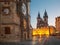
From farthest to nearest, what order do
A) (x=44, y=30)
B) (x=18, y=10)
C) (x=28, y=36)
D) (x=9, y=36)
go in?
(x=44, y=30)
(x=28, y=36)
(x=18, y=10)
(x=9, y=36)

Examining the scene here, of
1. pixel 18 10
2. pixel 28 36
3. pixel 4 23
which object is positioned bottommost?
pixel 28 36

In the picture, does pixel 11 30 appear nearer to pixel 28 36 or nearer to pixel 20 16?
pixel 20 16

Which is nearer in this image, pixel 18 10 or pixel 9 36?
pixel 9 36

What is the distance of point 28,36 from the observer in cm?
4744

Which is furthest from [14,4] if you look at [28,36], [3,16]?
[28,36]

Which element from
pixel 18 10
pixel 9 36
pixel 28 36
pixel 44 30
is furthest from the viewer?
pixel 44 30

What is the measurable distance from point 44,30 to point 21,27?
73.4 m

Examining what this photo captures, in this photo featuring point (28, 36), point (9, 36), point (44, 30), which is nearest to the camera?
point (9, 36)

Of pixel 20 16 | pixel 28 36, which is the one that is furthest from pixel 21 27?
pixel 28 36

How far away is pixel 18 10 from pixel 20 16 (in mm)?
2186

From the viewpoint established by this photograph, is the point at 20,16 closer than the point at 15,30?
No

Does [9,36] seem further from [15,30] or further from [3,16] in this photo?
[3,16]

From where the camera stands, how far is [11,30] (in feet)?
109

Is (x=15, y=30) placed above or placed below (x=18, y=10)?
below
